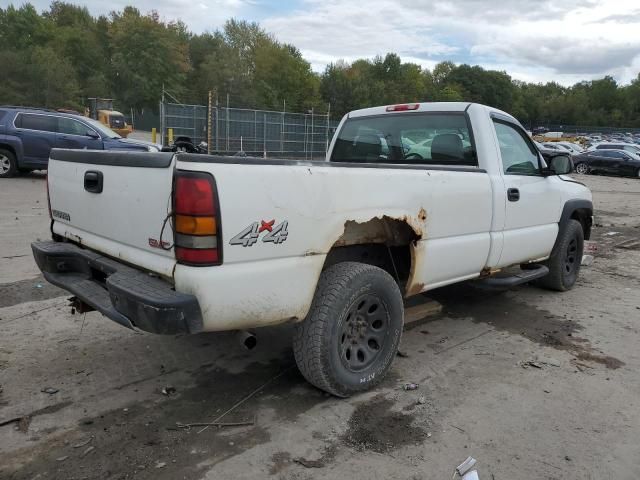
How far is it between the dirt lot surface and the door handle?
126cm

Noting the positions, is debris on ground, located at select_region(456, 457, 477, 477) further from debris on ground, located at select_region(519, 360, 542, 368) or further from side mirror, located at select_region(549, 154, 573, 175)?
side mirror, located at select_region(549, 154, 573, 175)

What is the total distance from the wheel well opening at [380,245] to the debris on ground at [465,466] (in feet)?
4.53

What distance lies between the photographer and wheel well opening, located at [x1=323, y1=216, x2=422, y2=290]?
340cm

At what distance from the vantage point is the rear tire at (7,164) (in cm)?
1343

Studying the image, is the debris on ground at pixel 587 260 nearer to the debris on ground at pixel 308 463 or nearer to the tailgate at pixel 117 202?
the debris on ground at pixel 308 463

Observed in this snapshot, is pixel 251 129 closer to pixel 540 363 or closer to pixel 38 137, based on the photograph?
pixel 38 137

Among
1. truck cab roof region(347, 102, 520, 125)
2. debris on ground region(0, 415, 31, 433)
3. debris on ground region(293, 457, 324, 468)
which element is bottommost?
debris on ground region(293, 457, 324, 468)

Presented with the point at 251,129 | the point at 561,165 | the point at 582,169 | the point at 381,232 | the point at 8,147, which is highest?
the point at 251,129

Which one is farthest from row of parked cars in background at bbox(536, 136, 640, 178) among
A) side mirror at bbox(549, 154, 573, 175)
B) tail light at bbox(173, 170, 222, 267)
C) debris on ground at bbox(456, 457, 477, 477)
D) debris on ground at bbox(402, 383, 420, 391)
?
tail light at bbox(173, 170, 222, 267)

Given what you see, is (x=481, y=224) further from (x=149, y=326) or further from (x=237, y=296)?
(x=149, y=326)

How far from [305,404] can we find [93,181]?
6.17 feet

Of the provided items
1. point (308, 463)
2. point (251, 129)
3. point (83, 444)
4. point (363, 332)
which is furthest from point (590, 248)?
point (251, 129)

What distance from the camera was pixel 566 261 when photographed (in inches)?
232

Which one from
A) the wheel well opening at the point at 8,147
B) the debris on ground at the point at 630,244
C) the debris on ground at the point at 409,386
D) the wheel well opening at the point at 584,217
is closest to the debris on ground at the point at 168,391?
the debris on ground at the point at 409,386
